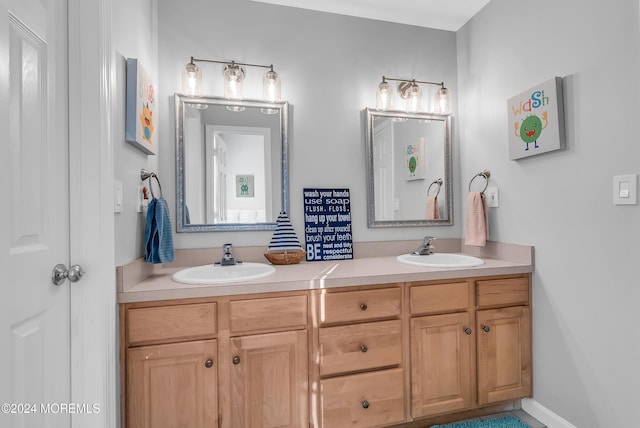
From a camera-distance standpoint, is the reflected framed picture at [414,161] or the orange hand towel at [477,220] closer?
the orange hand towel at [477,220]

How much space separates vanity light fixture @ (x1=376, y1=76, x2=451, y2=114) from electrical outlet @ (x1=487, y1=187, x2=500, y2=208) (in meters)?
0.64

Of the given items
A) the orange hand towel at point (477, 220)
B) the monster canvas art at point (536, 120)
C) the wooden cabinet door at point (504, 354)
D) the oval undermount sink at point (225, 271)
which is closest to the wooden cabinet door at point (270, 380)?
the oval undermount sink at point (225, 271)

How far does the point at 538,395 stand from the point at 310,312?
138cm

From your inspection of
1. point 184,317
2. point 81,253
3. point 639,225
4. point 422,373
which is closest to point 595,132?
point 639,225

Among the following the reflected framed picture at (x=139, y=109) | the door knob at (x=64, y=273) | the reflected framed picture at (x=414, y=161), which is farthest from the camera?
the reflected framed picture at (x=414, y=161)

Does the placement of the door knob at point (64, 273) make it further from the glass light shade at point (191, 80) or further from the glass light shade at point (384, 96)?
the glass light shade at point (384, 96)

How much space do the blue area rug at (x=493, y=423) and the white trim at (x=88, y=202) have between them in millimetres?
1630

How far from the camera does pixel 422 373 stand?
64.1 inches

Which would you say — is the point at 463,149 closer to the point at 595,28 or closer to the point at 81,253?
the point at 595,28

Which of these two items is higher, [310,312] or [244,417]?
Answer: [310,312]


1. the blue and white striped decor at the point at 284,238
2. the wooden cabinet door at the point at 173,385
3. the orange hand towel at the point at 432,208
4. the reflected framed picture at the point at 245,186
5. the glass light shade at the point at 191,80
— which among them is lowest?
the wooden cabinet door at the point at 173,385

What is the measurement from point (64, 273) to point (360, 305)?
1179mm

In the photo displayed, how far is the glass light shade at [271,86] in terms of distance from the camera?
1968 mm

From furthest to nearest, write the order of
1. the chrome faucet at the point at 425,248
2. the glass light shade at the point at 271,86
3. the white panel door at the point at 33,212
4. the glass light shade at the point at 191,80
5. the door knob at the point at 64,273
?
the chrome faucet at the point at 425,248
the glass light shade at the point at 271,86
the glass light shade at the point at 191,80
the door knob at the point at 64,273
the white panel door at the point at 33,212
